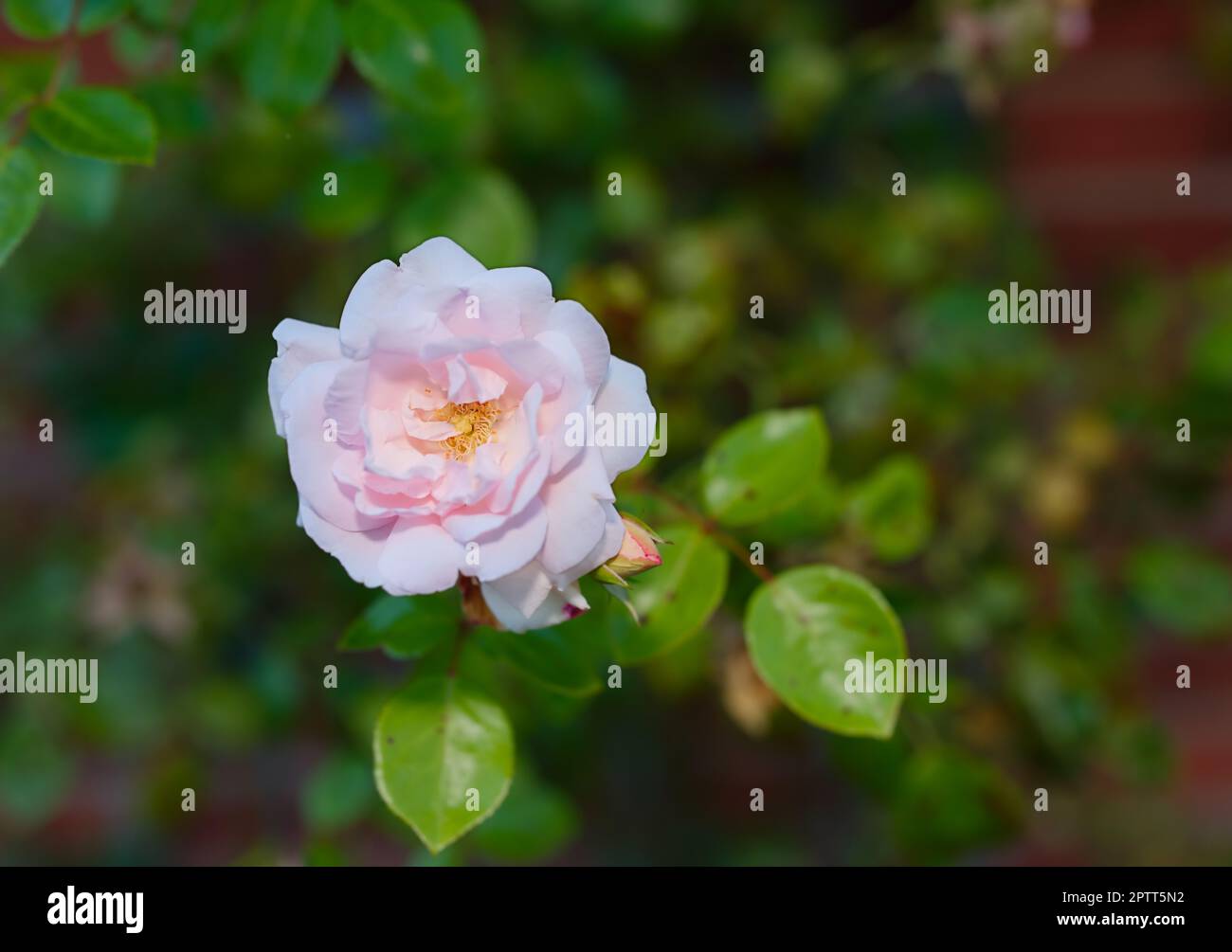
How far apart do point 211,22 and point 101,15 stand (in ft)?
0.18

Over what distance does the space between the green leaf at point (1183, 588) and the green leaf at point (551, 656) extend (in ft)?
1.90

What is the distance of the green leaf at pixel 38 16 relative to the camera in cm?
58

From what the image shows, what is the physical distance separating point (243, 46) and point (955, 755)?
2.04ft

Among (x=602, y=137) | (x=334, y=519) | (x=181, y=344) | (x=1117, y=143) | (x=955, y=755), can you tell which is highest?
(x=1117, y=143)

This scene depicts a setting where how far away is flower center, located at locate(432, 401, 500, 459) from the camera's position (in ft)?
1.50

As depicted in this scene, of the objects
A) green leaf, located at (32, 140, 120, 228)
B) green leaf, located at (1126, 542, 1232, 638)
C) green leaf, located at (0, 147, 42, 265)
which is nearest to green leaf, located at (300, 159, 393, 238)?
green leaf, located at (32, 140, 120, 228)

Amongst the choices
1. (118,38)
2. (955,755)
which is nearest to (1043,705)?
(955,755)

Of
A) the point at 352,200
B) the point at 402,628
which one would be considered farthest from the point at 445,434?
the point at 352,200

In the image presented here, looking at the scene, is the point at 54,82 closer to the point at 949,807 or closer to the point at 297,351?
the point at 297,351

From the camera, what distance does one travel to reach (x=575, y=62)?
0.90 meters

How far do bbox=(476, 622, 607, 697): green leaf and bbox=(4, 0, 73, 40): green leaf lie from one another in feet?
1.32

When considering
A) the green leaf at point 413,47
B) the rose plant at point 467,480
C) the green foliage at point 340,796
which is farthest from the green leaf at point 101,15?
the green foliage at point 340,796

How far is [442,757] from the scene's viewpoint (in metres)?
0.49
